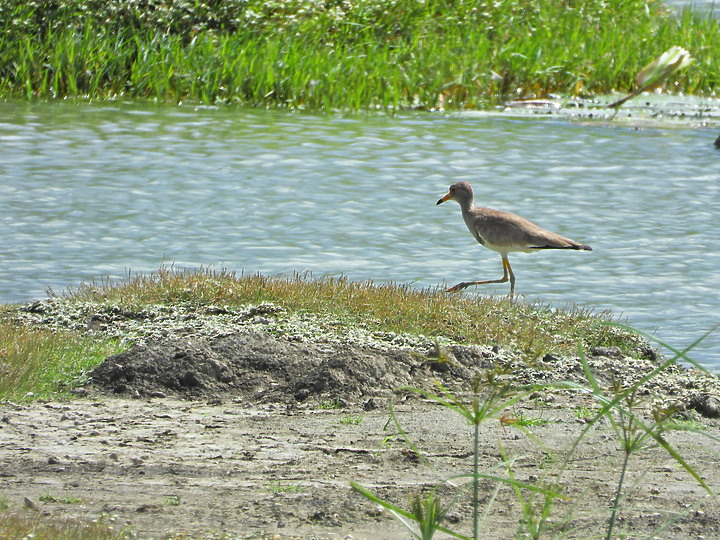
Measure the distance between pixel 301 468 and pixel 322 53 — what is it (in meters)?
19.4

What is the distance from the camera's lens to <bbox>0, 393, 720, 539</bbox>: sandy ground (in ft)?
17.3

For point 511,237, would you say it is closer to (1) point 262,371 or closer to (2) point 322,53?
(1) point 262,371

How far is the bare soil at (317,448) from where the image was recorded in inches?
209

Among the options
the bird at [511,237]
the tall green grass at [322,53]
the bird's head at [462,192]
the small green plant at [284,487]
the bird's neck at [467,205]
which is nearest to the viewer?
the small green plant at [284,487]

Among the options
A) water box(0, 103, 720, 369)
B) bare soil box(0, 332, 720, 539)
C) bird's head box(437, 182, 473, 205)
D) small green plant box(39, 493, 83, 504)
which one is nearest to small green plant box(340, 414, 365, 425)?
bare soil box(0, 332, 720, 539)

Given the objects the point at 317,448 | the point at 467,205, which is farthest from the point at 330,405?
the point at 467,205

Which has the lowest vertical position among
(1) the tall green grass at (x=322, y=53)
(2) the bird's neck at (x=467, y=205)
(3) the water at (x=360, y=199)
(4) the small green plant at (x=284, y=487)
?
(3) the water at (x=360, y=199)

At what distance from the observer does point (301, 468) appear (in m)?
6.13

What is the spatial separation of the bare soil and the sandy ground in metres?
0.01

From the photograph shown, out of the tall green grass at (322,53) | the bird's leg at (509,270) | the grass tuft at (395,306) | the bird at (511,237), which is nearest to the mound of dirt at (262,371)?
the grass tuft at (395,306)

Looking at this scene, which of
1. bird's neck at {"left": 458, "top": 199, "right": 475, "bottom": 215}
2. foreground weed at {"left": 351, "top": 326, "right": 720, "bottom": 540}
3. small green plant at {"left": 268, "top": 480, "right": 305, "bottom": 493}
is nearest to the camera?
foreground weed at {"left": 351, "top": 326, "right": 720, "bottom": 540}

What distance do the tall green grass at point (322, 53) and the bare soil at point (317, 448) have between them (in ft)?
52.1

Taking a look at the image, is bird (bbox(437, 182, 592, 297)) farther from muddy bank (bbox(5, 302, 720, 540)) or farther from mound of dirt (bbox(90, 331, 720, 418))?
mound of dirt (bbox(90, 331, 720, 418))

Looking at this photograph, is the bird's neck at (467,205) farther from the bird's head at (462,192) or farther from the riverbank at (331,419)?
the riverbank at (331,419)
